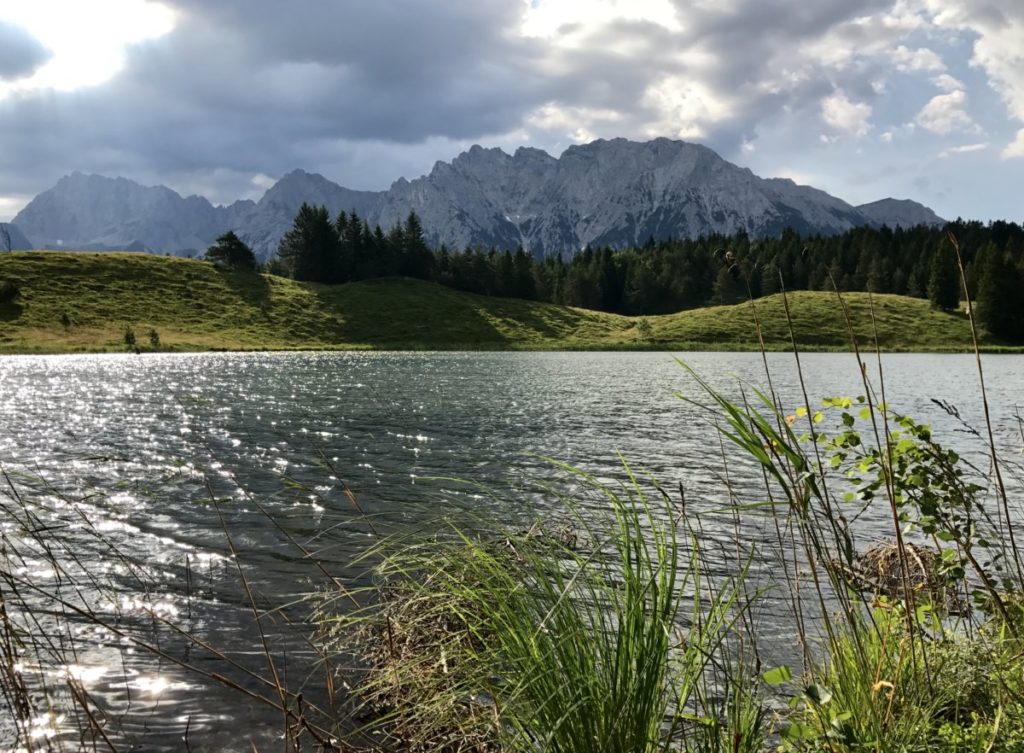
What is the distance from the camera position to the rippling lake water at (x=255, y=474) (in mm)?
6789

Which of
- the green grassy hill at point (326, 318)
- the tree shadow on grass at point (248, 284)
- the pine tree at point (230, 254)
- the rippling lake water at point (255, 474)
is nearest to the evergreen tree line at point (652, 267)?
the green grassy hill at point (326, 318)

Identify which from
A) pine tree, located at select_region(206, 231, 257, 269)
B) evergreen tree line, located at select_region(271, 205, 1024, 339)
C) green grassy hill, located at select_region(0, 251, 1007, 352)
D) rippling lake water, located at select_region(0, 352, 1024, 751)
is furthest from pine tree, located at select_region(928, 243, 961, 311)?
pine tree, located at select_region(206, 231, 257, 269)

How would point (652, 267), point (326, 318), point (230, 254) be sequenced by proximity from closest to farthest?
point (326, 318)
point (230, 254)
point (652, 267)

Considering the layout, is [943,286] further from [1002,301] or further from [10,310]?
[10,310]

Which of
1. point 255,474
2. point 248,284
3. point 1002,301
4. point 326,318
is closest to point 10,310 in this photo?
point 248,284

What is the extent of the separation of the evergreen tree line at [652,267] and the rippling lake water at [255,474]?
71.6 meters

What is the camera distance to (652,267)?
6206 inches

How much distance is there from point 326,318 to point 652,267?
85904mm

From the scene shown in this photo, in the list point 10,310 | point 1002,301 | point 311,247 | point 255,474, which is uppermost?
point 311,247

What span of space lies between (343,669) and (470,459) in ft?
42.9

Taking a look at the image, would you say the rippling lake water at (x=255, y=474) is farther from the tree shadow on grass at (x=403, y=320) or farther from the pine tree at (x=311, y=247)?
the pine tree at (x=311, y=247)

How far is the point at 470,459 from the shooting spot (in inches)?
788

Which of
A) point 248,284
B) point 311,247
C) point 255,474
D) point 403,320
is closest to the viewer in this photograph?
point 255,474

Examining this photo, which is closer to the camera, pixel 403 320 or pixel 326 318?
pixel 326 318
